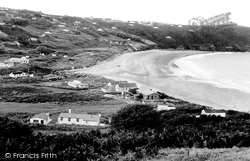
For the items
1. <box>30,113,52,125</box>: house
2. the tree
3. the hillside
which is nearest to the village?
<box>30,113,52,125</box>: house

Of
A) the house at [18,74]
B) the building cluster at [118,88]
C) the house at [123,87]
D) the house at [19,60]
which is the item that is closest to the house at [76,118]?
the building cluster at [118,88]

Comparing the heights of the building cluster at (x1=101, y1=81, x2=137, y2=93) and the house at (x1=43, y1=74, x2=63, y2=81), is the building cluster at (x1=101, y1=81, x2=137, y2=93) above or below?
below

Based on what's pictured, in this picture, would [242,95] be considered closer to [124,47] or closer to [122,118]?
[122,118]

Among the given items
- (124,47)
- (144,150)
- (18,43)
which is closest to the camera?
(144,150)

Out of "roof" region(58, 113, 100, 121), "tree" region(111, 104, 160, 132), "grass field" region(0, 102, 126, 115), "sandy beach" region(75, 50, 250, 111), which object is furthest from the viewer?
"sandy beach" region(75, 50, 250, 111)

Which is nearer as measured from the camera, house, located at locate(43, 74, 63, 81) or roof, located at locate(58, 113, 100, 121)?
roof, located at locate(58, 113, 100, 121)

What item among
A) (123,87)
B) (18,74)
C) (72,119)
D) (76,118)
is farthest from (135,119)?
(18,74)

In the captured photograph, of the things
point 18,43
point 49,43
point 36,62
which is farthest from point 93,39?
point 36,62

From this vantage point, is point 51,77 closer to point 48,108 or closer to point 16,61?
point 16,61

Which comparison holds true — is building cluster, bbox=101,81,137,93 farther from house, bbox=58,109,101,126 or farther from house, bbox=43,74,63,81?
house, bbox=58,109,101,126

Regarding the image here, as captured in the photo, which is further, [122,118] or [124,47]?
[124,47]

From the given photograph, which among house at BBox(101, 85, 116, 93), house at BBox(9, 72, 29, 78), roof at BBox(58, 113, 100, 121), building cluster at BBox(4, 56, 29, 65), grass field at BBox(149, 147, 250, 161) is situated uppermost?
grass field at BBox(149, 147, 250, 161)
